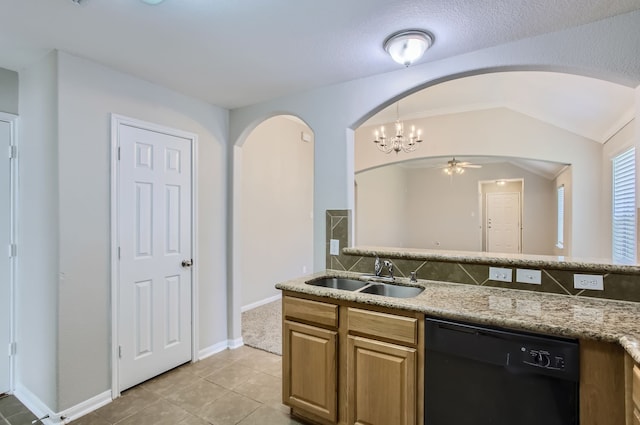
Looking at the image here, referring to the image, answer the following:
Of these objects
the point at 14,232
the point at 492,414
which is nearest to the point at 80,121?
the point at 14,232

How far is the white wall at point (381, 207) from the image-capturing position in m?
7.35

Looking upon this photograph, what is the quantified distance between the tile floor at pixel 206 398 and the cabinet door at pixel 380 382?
1.92ft

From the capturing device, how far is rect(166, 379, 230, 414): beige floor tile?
2.35 meters

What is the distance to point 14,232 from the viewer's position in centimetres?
248

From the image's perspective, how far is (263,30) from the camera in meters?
1.91

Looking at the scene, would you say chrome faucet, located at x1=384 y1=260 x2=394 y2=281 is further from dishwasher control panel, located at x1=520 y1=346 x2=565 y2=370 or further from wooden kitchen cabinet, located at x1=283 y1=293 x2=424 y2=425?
dishwasher control panel, located at x1=520 y1=346 x2=565 y2=370

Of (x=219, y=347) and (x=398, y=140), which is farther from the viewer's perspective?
(x=398, y=140)

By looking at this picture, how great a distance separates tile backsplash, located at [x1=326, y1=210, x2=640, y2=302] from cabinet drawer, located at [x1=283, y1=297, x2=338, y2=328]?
628 mm

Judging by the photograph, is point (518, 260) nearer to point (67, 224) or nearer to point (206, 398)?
point (206, 398)

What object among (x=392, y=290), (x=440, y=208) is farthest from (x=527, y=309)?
(x=440, y=208)

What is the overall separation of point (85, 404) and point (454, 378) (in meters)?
2.50

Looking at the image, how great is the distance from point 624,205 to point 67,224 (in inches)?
200

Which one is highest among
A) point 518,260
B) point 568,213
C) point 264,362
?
point 568,213

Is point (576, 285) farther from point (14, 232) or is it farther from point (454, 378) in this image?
point (14, 232)
